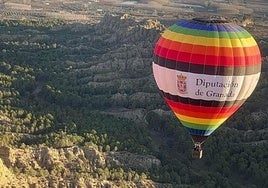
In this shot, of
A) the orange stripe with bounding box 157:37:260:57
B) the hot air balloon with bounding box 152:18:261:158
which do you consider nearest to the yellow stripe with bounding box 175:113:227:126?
the hot air balloon with bounding box 152:18:261:158

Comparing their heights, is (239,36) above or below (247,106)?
above

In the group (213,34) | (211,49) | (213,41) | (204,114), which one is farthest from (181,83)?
(213,34)

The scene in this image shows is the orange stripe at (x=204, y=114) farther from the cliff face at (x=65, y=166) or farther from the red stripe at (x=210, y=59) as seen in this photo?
the cliff face at (x=65, y=166)

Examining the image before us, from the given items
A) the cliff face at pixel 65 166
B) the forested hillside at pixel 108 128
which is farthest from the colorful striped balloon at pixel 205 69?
the forested hillside at pixel 108 128

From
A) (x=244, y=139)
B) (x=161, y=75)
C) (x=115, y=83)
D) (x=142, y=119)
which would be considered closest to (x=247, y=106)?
(x=244, y=139)

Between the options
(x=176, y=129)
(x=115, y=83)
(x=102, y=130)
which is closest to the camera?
(x=102, y=130)

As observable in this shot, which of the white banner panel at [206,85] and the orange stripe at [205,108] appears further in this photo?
the orange stripe at [205,108]

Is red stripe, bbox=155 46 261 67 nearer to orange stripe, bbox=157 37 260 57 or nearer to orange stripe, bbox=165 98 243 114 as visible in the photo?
orange stripe, bbox=157 37 260 57

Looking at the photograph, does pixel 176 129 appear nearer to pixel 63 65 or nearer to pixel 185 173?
pixel 185 173

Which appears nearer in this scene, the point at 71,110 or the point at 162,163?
the point at 162,163
